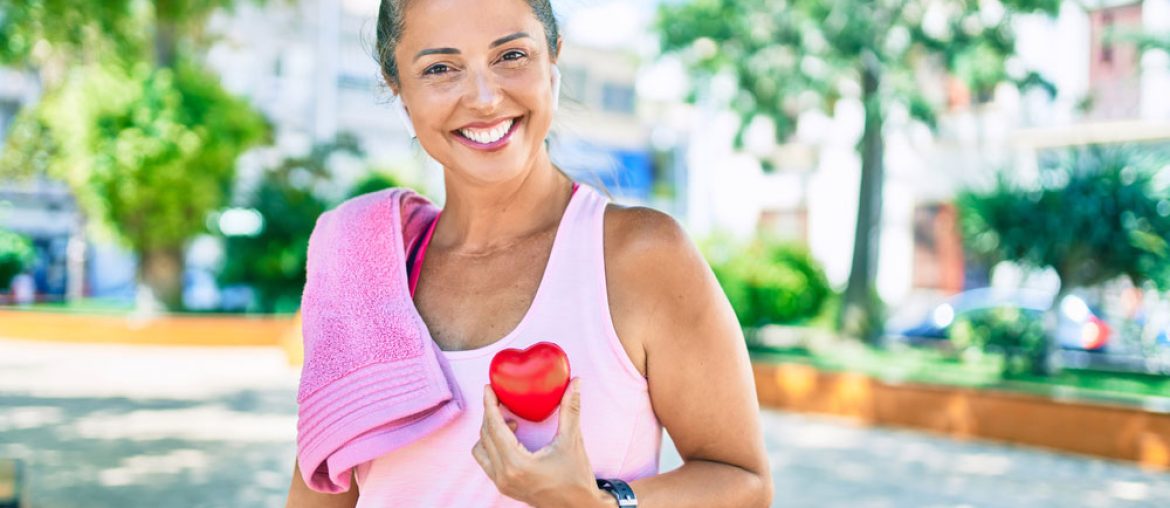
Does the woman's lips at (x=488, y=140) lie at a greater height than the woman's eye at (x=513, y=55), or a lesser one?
lesser

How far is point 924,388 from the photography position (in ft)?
34.1

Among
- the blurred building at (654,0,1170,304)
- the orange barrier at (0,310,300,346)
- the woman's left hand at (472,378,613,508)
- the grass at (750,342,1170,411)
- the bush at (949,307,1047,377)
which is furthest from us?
the blurred building at (654,0,1170,304)

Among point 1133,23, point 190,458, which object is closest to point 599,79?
point 1133,23

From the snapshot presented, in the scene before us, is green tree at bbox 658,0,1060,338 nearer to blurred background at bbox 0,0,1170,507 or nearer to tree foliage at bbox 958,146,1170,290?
blurred background at bbox 0,0,1170,507

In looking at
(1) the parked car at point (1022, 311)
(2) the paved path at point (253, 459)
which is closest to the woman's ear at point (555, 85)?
(2) the paved path at point (253, 459)

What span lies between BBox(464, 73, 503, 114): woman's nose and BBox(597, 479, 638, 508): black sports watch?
533 mm

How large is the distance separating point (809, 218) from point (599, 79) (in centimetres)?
1732

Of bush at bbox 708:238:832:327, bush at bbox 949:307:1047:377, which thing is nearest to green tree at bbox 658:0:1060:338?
bush at bbox 708:238:832:327

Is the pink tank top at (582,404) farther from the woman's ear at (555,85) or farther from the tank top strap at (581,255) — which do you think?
the woman's ear at (555,85)

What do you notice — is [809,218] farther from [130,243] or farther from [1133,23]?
[130,243]

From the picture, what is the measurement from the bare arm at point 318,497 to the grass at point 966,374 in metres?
8.38

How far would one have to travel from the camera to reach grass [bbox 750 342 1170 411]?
1043 cm

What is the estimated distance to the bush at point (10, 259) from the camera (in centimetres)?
2219

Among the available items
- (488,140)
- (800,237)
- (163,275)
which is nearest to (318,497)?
(488,140)
